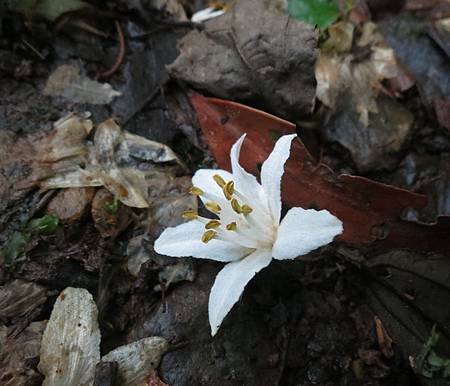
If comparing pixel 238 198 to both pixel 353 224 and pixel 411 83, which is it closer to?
pixel 353 224

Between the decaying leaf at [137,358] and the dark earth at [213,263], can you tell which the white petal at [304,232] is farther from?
the decaying leaf at [137,358]

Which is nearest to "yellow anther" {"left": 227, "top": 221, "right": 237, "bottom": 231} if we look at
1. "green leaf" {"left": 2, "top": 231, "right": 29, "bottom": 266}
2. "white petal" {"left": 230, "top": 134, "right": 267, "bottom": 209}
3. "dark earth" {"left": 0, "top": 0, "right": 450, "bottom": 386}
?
"white petal" {"left": 230, "top": 134, "right": 267, "bottom": 209}

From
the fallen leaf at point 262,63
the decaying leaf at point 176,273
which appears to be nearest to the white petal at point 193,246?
the decaying leaf at point 176,273

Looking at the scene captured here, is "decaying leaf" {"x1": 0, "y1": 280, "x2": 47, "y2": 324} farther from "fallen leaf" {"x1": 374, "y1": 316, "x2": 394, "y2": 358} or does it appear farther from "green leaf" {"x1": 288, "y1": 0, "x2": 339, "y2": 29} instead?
"green leaf" {"x1": 288, "y1": 0, "x2": 339, "y2": 29}

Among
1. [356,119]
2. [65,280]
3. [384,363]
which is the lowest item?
[384,363]

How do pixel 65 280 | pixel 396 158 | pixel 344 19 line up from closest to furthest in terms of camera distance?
pixel 65 280 → pixel 396 158 → pixel 344 19

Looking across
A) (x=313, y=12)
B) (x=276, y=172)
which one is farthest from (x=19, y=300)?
→ (x=313, y=12)

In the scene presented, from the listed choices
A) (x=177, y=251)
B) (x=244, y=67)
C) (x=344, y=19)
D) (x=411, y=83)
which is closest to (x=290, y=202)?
(x=177, y=251)

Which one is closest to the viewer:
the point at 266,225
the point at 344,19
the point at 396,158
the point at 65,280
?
the point at 266,225
